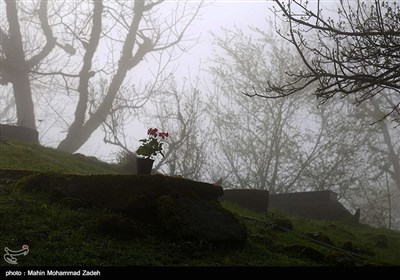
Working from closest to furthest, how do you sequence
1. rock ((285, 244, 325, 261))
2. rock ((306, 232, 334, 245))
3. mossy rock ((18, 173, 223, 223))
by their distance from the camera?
mossy rock ((18, 173, 223, 223)), rock ((285, 244, 325, 261)), rock ((306, 232, 334, 245))

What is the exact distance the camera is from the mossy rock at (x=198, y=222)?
17.9 feet

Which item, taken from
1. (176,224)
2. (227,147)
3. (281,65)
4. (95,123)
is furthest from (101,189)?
(281,65)

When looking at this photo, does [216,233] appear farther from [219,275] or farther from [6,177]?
[6,177]

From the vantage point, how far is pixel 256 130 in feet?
78.3

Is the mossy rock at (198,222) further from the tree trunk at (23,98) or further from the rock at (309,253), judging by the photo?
the tree trunk at (23,98)

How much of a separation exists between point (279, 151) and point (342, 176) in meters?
4.31

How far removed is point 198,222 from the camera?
18.7ft

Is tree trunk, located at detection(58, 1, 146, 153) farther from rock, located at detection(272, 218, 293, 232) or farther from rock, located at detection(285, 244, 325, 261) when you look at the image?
rock, located at detection(285, 244, 325, 261)

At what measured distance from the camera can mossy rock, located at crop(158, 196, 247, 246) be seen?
5.44 m

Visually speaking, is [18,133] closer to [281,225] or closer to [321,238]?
[281,225]

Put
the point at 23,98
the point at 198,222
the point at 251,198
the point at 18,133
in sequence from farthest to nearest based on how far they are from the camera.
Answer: the point at 23,98 < the point at 18,133 < the point at 251,198 < the point at 198,222

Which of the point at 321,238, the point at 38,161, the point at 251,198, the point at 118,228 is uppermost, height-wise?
the point at 251,198

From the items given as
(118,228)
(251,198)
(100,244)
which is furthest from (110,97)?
(100,244)

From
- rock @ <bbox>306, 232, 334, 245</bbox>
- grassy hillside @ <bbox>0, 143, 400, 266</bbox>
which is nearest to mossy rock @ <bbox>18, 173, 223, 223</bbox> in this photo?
grassy hillside @ <bbox>0, 143, 400, 266</bbox>
